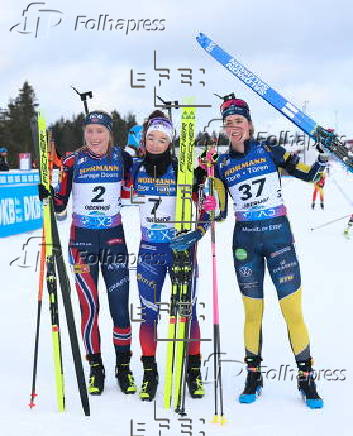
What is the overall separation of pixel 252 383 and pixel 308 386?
43cm

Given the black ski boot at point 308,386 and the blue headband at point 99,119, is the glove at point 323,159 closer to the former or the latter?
the black ski boot at point 308,386

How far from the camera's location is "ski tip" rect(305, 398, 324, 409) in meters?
3.97

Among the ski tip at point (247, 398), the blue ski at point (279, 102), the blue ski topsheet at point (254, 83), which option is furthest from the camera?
the blue ski topsheet at point (254, 83)

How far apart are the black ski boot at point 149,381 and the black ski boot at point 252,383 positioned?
26.8 inches

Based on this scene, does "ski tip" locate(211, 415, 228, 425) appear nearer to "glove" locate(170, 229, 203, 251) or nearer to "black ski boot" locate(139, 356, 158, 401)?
"black ski boot" locate(139, 356, 158, 401)

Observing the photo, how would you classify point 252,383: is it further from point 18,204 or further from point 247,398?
point 18,204

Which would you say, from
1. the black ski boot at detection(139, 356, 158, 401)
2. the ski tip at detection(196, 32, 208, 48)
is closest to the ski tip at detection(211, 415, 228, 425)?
Answer: the black ski boot at detection(139, 356, 158, 401)

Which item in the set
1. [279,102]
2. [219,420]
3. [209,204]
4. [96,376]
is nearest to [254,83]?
[279,102]

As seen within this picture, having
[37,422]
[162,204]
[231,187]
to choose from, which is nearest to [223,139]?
[231,187]

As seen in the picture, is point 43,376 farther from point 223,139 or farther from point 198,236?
point 223,139

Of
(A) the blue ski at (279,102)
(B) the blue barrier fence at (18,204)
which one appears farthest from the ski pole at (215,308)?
(B) the blue barrier fence at (18,204)

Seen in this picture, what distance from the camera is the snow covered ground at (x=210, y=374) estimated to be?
3.70 m

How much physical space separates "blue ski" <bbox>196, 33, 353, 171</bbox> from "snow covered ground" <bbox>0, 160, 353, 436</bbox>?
1.96 m

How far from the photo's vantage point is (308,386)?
13.3 feet
